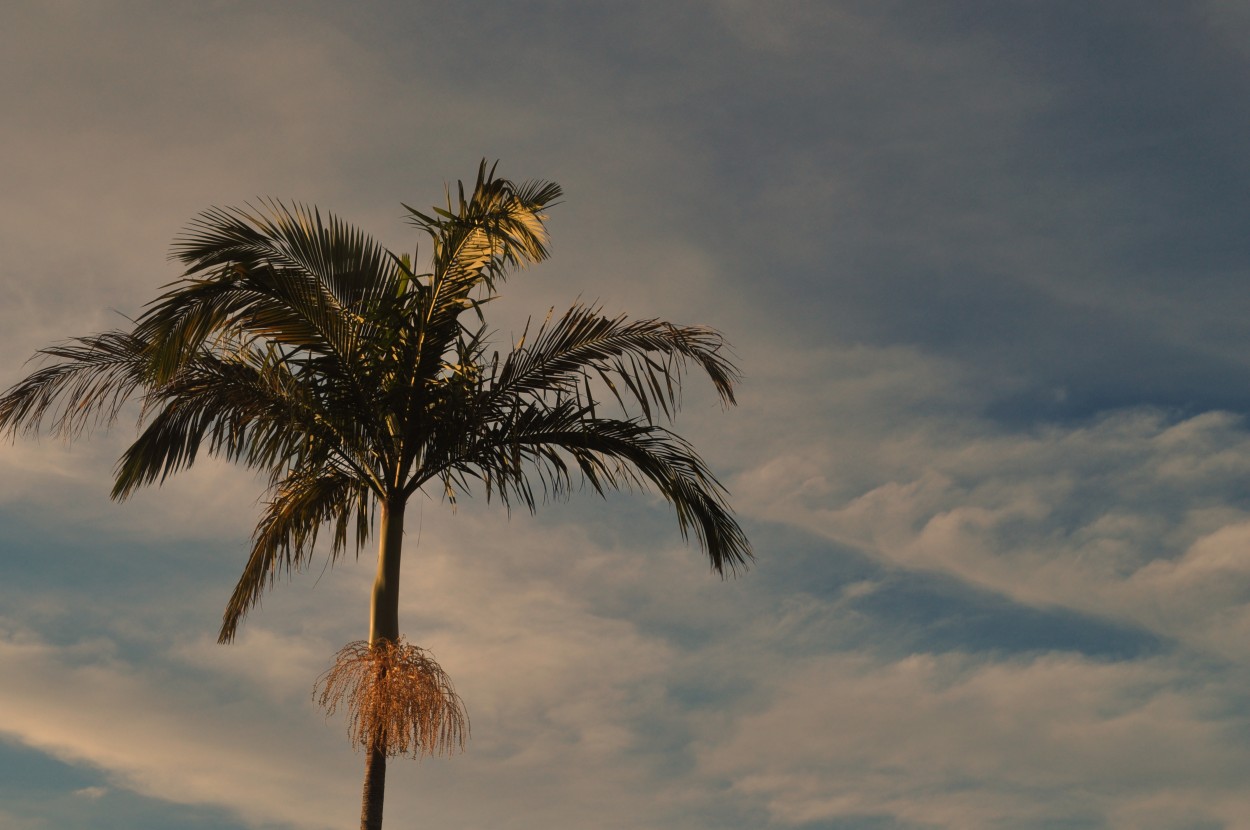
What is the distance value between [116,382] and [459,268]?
3.71m

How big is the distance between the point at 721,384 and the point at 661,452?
3.06 feet

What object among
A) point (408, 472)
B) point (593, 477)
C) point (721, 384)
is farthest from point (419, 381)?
point (721, 384)

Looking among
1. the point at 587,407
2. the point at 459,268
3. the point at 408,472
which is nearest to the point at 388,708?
the point at 408,472

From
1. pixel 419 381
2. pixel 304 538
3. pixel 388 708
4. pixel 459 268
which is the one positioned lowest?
pixel 388 708

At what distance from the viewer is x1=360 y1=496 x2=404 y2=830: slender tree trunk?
38.9 ft

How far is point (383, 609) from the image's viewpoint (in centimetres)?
1238

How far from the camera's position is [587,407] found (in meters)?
13.2

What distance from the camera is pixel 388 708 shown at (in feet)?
38.7

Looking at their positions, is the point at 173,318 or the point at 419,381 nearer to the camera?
the point at 173,318

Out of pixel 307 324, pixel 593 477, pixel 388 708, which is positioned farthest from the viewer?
pixel 593 477

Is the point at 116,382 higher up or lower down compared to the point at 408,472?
higher up

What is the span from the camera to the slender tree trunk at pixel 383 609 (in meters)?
11.9

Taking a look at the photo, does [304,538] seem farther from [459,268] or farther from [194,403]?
[459,268]

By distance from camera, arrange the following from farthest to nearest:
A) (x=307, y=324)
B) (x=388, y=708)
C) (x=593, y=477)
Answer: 1. (x=593, y=477)
2. (x=307, y=324)
3. (x=388, y=708)
